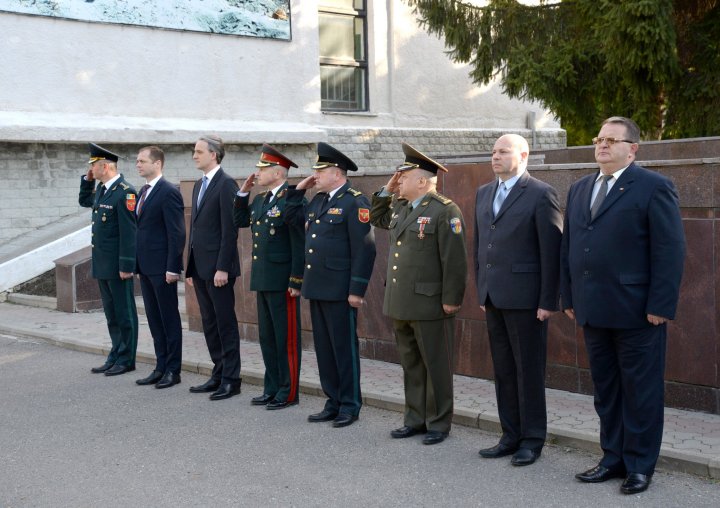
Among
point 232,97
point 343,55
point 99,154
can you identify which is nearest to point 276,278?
point 99,154

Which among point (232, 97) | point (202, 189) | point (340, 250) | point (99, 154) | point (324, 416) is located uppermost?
point (232, 97)

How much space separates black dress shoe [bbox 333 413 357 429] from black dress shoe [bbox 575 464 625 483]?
194cm

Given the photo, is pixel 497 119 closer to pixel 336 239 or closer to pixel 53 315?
pixel 53 315

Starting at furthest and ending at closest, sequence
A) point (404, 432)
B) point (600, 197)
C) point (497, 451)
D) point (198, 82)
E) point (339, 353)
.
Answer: point (198, 82), point (339, 353), point (404, 432), point (497, 451), point (600, 197)

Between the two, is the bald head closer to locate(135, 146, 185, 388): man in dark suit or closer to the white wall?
locate(135, 146, 185, 388): man in dark suit

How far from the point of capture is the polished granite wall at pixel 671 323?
6.12 m

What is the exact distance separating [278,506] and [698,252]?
→ 325cm

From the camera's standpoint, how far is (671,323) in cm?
636

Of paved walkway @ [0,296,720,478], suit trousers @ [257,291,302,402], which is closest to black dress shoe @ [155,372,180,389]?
paved walkway @ [0,296,720,478]

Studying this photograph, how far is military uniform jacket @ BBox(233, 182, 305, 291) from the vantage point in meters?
7.14

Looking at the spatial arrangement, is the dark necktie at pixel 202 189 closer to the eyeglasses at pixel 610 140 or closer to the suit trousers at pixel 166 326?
the suit trousers at pixel 166 326

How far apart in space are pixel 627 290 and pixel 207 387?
410 cm

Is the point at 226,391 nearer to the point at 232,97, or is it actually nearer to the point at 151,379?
the point at 151,379

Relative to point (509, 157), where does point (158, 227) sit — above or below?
below
